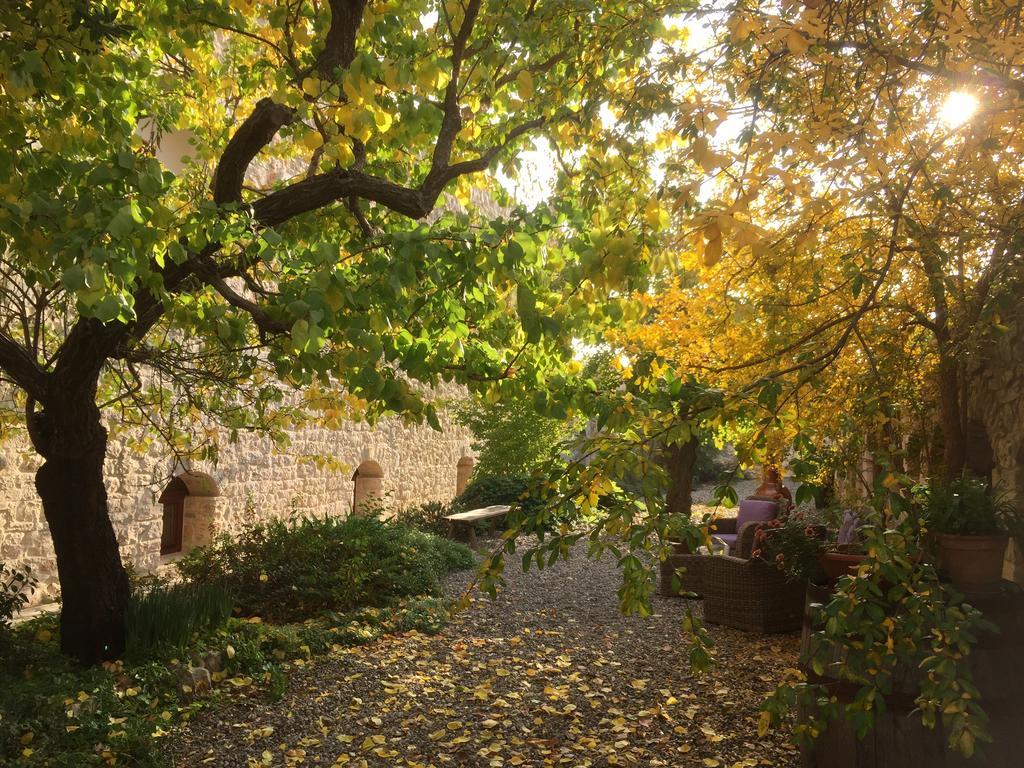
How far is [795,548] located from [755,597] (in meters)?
0.66

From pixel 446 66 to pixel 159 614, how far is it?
396 centimetres

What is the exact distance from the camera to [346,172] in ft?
14.8

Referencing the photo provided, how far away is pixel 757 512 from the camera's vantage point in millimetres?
10062

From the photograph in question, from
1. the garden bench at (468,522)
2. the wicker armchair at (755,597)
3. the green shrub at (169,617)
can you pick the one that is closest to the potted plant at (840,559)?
the wicker armchair at (755,597)

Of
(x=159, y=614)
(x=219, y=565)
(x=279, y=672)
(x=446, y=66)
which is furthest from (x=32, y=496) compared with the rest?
(x=446, y=66)

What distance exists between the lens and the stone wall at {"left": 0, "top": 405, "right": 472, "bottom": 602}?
7.15 meters

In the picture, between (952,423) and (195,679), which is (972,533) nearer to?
(952,423)

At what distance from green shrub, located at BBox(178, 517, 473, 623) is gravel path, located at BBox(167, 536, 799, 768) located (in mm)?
974

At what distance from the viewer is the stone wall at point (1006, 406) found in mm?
4383

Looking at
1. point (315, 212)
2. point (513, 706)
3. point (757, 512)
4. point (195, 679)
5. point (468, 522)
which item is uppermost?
point (315, 212)

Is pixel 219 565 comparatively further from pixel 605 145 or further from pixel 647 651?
pixel 605 145

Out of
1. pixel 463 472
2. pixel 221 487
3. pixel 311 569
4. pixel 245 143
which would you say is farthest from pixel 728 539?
Result: pixel 463 472

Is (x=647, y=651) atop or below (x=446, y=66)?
below

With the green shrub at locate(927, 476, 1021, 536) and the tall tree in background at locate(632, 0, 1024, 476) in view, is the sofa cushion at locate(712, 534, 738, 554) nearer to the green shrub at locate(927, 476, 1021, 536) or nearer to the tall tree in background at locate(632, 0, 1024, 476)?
the tall tree in background at locate(632, 0, 1024, 476)
